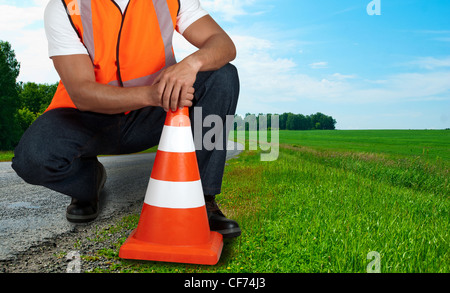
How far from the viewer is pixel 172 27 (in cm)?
285

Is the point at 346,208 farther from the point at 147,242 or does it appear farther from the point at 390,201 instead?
the point at 147,242

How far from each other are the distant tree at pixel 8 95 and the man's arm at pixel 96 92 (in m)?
33.3

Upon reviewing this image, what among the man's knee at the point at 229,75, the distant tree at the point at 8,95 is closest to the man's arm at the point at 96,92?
the man's knee at the point at 229,75

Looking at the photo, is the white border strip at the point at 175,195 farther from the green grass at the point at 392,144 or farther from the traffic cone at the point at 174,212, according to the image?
the green grass at the point at 392,144

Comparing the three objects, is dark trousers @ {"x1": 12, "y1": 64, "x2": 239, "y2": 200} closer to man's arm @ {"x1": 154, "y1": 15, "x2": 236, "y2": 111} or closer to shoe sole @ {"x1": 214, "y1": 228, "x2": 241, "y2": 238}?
man's arm @ {"x1": 154, "y1": 15, "x2": 236, "y2": 111}

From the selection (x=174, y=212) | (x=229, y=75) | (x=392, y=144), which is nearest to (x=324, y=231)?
(x=174, y=212)

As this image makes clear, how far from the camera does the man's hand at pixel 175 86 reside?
6.70 ft

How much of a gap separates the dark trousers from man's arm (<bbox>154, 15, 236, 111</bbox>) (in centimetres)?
15

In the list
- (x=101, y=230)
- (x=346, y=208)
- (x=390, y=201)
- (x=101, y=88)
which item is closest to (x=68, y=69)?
(x=101, y=88)

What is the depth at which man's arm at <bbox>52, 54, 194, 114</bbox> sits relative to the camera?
6.98 feet

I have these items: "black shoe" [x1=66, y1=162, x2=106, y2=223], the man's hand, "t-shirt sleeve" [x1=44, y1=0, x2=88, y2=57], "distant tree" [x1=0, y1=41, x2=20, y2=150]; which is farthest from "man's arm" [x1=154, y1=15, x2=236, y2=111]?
"distant tree" [x1=0, y1=41, x2=20, y2=150]

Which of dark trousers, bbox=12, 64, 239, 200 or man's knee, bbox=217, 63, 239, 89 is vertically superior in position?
man's knee, bbox=217, 63, 239, 89

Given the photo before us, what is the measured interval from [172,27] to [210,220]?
1.68 m

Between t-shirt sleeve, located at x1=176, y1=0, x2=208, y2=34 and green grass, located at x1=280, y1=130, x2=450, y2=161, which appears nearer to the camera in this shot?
t-shirt sleeve, located at x1=176, y1=0, x2=208, y2=34
